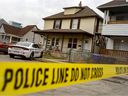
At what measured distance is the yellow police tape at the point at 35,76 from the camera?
463 centimetres

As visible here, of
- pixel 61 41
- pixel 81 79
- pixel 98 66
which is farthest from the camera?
pixel 61 41

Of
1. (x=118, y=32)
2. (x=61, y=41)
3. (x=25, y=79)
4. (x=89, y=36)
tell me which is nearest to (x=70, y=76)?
(x=25, y=79)

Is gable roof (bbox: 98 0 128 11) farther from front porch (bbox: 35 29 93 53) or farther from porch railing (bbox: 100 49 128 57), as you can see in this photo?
porch railing (bbox: 100 49 128 57)

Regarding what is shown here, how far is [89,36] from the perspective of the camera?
115ft

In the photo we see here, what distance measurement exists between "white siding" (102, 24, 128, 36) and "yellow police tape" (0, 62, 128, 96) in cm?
2065

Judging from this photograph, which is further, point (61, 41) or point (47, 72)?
point (61, 41)

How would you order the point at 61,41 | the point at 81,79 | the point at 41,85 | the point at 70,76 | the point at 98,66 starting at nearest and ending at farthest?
the point at 41,85
the point at 70,76
the point at 81,79
the point at 98,66
the point at 61,41

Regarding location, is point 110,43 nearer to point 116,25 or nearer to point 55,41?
point 116,25

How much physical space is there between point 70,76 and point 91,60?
61.7 feet

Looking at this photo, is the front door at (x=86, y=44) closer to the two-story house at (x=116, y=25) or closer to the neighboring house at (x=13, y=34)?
the two-story house at (x=116, y=25)

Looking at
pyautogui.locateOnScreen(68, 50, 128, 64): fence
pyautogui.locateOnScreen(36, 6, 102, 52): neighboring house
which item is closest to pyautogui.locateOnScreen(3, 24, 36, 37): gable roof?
pyautogui.locateOnScreen(36, 6, 102, 52): neighboring house

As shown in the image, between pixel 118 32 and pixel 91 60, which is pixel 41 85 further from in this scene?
pixel 118 32

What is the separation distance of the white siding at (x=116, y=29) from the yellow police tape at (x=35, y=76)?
20.7 meters

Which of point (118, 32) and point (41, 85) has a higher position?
point (118, 32)
